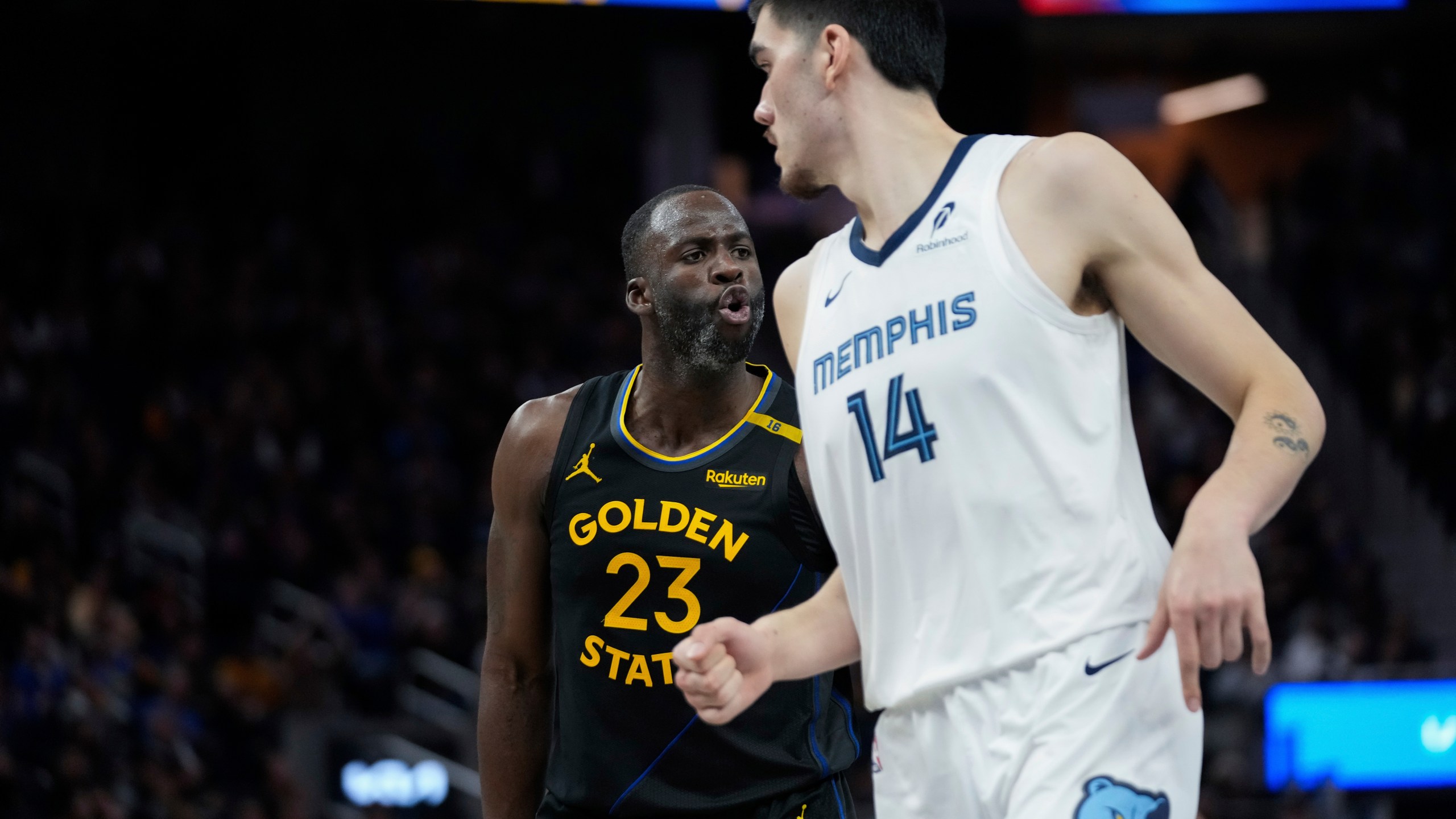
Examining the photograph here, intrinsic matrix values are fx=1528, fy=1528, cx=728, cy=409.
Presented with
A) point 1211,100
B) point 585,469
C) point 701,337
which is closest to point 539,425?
point 585,469

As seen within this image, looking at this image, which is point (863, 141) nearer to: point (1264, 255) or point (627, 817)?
point (627, 817)

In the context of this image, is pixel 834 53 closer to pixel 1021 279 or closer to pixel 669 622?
pixel 1021 279

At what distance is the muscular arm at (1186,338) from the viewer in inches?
93.7

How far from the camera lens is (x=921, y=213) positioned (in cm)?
288

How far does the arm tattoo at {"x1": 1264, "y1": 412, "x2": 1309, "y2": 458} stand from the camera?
251 cm

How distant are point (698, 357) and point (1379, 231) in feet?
56.3

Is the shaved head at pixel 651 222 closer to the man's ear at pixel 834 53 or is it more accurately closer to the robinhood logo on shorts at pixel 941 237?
the man's ear at pixel 834 53

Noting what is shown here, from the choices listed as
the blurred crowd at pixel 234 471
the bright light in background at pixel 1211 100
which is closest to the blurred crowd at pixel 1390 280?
the bright light in background at pixel 1211 100

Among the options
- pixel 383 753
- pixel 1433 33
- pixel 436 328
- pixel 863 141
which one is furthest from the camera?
pixel 1433 33

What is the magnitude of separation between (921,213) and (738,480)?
147 cm

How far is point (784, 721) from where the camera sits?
411cm

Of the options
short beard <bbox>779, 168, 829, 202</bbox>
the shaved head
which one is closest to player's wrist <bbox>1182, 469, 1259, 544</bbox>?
short beard <bbox>779, 168, 829, 202</bbox>

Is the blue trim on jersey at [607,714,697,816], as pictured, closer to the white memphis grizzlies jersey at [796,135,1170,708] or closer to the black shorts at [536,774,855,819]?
the black shorts at [536,774,855,819]

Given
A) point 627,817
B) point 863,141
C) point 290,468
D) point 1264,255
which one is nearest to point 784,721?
point 627,817
